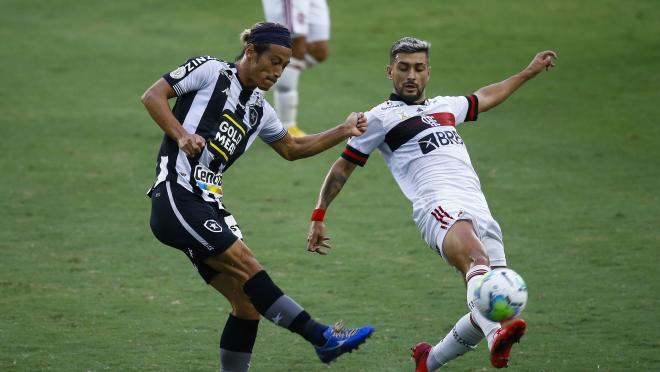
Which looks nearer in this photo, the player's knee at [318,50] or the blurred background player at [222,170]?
the blurred background player at [222,170]

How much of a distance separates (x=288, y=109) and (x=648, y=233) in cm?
563

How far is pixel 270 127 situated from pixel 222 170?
1.74 feet

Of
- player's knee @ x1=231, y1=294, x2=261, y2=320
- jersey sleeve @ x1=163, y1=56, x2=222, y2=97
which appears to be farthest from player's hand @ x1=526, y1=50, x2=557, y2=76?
player's knee @ x1=231, y1=294, x2=261, y2=320

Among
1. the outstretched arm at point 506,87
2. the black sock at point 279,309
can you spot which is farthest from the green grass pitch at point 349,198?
the outstretched arm at point 506,87

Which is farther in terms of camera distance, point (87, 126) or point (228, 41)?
point (228, 41)

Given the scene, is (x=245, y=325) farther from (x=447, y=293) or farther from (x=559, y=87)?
(x=559, y=87)

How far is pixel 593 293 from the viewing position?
8.92 m

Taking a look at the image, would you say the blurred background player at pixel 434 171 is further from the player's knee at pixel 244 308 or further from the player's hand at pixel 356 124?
the player's knee at pixel 244 308

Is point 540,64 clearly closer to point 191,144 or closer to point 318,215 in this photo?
point 318,215

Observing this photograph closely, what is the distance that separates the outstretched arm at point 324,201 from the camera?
22.9 feet

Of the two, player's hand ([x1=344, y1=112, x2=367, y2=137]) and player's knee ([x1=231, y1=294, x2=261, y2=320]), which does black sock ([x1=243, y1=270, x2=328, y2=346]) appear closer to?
player's knee ([x1=231, y1=294, x2=261, y2=320])

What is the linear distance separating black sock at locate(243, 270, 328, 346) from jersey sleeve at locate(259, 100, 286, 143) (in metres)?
1.16

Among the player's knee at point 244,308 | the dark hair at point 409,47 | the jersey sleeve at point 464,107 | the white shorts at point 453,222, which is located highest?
the dark hair at point 409,47

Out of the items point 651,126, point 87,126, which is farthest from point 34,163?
point 651,126
